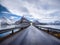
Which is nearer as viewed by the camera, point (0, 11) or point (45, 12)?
point (0, 11)

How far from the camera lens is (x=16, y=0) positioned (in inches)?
521

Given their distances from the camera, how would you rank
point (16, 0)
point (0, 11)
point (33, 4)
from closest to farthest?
1. point (0, 11)
2. point (16, 0)
3. point (33, 4)

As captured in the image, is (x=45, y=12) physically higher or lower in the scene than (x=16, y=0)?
lower

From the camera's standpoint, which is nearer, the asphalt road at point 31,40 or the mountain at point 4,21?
the asphalt road at point 31,40

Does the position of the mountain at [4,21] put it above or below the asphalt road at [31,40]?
above

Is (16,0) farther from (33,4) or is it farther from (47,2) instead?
(47,2)

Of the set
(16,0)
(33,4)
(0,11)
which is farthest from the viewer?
(33,4)

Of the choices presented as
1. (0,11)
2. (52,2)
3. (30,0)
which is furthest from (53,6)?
(0,11)

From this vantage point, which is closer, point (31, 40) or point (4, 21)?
point (31, 40)

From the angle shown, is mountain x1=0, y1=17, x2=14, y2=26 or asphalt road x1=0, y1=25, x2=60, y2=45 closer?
asphalt road x1=0, y1=25, x2=60, y2=45

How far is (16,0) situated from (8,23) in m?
2.74

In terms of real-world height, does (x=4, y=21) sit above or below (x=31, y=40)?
above

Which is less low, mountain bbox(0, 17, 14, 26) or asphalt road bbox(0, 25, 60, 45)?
mountain bbox(0, 17, 14, 26)

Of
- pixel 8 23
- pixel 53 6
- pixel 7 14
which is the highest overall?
pixel 53 6
